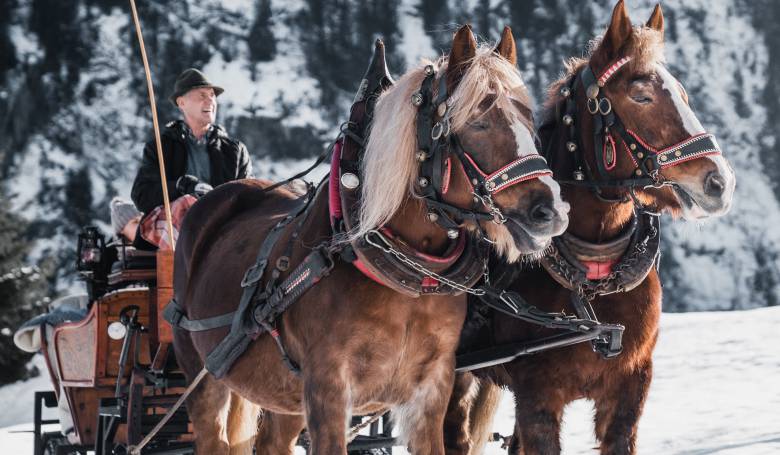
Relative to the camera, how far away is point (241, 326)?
3490mm

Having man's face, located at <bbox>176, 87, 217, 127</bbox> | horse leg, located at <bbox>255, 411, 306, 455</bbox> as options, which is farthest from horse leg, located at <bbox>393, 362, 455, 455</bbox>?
man's face, located at <bbox>176, 87, 217, 127</bbox>

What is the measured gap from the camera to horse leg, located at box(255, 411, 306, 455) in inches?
160

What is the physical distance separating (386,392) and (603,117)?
1200mm

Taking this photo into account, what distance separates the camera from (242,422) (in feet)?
14.4

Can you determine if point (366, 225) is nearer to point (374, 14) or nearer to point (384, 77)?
point (384, 77)

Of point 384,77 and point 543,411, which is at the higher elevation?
point 384,77

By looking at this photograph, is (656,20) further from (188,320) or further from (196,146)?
(196,146)

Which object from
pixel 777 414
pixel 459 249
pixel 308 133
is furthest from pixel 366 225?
pixel 308 133

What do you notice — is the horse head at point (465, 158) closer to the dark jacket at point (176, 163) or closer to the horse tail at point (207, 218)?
the horse tail at point (207, 218)

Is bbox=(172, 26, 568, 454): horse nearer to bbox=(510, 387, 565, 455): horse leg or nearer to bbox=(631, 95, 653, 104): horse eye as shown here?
bbox=(510, 387, 565, 455): horse leg

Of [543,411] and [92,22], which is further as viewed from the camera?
[92,22]

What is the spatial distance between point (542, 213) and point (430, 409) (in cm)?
82

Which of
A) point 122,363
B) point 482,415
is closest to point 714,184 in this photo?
point 482,415

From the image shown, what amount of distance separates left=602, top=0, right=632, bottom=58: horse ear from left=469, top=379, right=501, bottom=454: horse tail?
163cm
